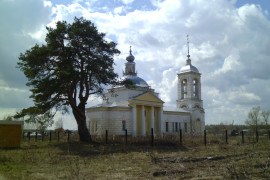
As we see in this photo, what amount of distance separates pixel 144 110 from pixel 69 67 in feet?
56.0

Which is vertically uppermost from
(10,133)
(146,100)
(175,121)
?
(146,100)

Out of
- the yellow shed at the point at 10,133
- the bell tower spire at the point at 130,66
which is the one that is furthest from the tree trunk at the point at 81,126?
the bell tower spire at the point at 130,66

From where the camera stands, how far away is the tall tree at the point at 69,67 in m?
→ 18.0

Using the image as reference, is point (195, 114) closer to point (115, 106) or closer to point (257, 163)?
point (115, 106)

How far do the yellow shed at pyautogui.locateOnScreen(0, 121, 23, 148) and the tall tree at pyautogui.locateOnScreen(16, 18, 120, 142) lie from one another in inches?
81.4

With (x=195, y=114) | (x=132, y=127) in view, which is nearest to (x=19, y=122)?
(x=132, y=127)

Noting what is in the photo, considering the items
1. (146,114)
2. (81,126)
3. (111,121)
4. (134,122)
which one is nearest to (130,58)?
(146,114)

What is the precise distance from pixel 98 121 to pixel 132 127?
393 cm

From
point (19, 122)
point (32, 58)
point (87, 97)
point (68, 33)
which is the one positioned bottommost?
point (19, 122)

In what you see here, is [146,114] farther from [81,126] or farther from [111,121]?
[81,126]

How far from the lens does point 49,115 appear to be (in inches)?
781

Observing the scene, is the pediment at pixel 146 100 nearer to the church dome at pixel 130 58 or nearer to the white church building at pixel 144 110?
the white church building at pixel 144 110

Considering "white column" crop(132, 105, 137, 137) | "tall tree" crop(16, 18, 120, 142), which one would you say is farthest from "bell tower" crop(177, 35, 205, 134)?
"tall tree" crop(16, 18, 120, 142)

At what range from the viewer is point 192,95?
41000mm
